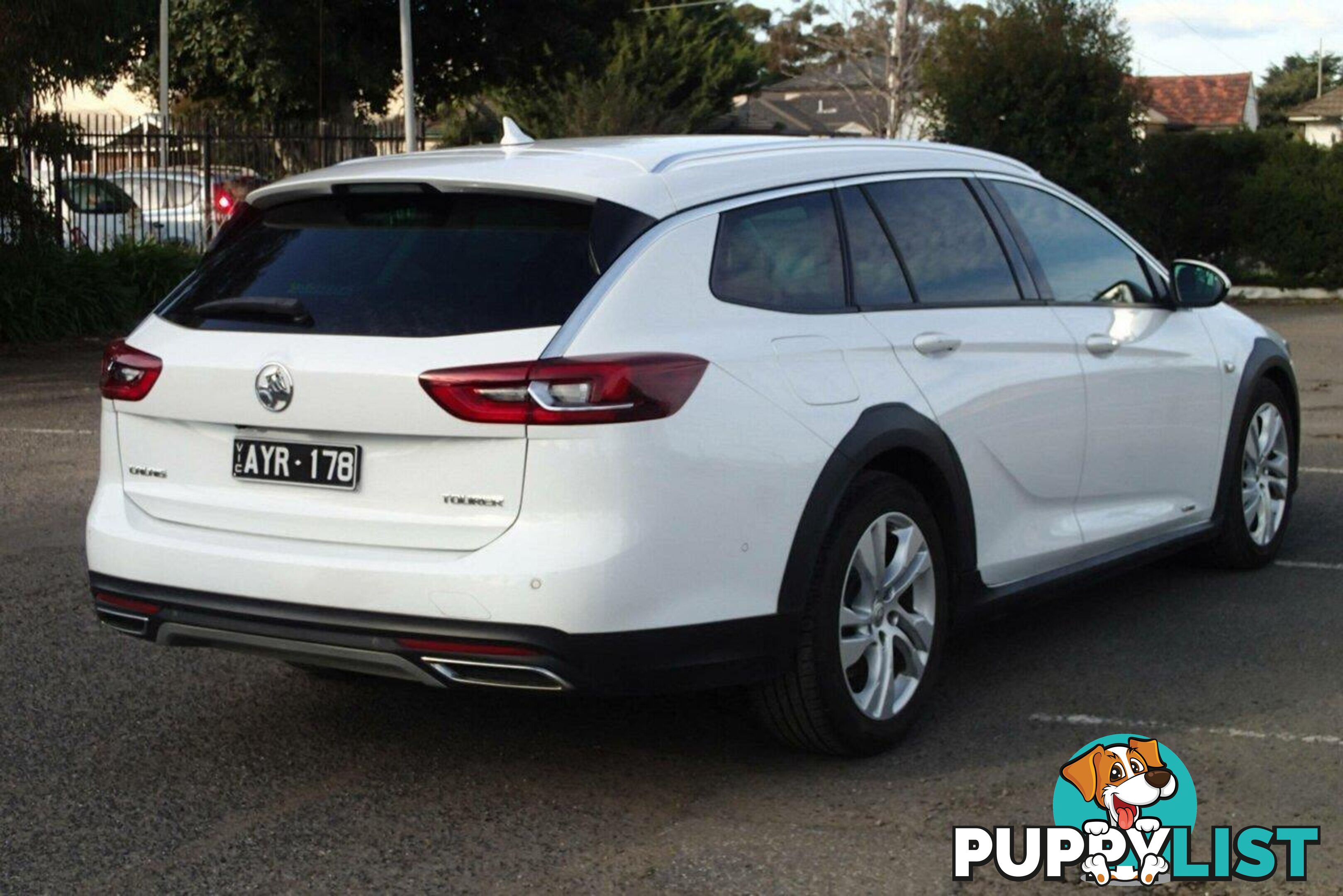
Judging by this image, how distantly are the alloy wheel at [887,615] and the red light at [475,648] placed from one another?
0.93m

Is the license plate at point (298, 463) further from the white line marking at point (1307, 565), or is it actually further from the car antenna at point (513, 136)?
the white line marking at point (1307, 565)

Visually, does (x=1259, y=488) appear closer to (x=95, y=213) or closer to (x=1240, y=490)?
(x=1240, y=490)

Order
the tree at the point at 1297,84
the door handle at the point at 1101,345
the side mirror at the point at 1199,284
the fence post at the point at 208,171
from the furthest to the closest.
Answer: the tree at the point at 1297,84, the fence post at the point at 208,171, the side mirror at the point at 1199,284, the door handle at the point at 1101,345

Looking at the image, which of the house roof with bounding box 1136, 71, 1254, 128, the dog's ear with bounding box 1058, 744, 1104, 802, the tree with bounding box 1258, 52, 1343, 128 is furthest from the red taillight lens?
the tree with bounding box 1258, 52, 1343, 128

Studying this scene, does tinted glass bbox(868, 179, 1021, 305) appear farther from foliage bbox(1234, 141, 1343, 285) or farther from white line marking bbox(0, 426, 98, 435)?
foliage bbox(1234, 141, 1343, 285)

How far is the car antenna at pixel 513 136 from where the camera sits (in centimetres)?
571

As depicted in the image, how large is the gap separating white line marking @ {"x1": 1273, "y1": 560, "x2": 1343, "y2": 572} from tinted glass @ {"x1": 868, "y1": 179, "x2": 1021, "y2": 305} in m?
2.39

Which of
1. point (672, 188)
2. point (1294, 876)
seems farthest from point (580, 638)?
point (1294, 876)

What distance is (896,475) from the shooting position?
17.2ft

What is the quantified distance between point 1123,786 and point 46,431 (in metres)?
8.88

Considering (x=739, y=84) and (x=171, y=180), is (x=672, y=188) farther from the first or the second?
(x=739, y=84)

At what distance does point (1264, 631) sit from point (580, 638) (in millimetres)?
3141

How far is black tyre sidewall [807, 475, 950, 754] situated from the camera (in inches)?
191

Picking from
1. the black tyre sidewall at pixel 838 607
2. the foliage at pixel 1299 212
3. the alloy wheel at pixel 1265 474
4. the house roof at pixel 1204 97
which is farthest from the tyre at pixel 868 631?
the house roof at pixel 1204 97
